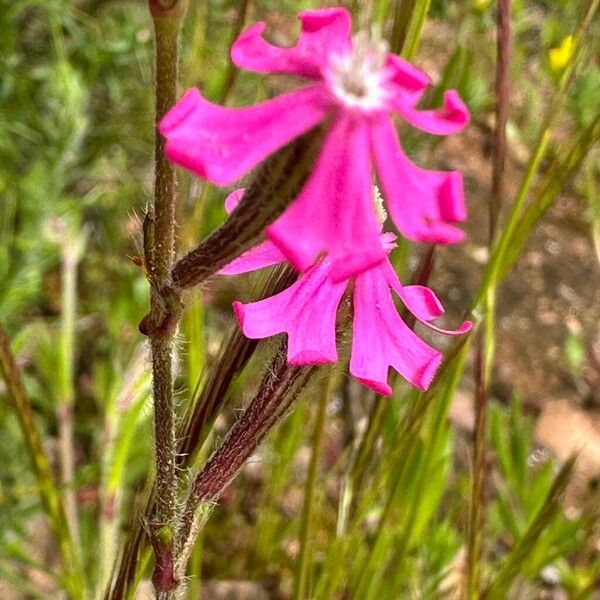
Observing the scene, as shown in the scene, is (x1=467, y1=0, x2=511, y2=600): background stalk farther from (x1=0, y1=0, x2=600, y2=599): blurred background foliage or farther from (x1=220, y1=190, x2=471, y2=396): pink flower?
(x1=220, y1=190, x2=471, y2=396): pink flower

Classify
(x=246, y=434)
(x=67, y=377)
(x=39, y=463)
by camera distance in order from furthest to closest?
(x=67, y=377), (x=39, y=463), (x=246, y=434)

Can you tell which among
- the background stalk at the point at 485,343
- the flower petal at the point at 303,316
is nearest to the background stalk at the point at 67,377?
the background stalk at the point at 485,343

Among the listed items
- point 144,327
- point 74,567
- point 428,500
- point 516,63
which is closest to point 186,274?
point 144,327

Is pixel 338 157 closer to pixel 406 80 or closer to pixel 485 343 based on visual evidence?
pixel 406 80

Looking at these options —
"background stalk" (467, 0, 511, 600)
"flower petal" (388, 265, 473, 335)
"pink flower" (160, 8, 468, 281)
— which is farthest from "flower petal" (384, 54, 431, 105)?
"background stalk" (467, 0, 511, 600)

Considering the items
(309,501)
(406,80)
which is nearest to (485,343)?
(309,501)

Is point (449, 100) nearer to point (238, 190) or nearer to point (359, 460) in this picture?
point (238, 190)

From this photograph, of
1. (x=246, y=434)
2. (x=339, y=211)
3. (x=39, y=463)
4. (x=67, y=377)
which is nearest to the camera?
(x=339, y=211)
